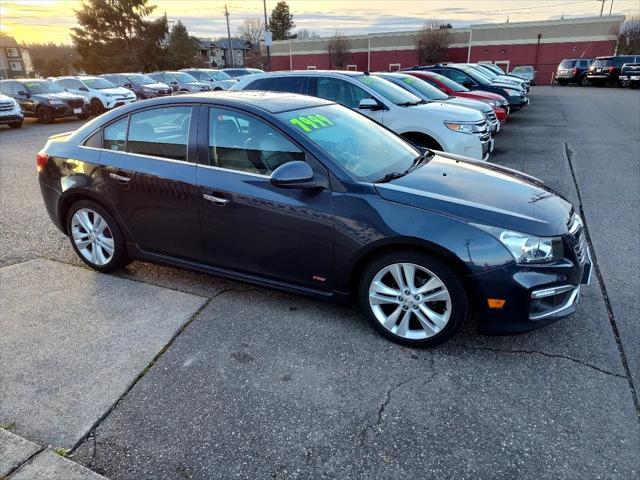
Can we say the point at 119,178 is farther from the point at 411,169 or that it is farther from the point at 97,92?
the point at 97,92

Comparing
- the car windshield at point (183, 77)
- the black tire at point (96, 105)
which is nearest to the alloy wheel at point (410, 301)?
the black tire at point (96, 105)

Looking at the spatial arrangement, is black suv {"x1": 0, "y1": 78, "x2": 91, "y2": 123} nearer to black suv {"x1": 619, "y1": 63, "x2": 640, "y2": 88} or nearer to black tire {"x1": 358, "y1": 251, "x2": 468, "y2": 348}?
black tire {"x1": 358, "y1": 251, "x2": 468, "y2": 348}

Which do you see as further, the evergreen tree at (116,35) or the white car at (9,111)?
the evergreen tree at (116,35)

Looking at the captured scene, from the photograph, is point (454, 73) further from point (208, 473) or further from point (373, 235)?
point (208, 473)

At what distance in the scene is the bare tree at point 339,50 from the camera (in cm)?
5381

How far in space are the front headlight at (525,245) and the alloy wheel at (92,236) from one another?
3.23 meters

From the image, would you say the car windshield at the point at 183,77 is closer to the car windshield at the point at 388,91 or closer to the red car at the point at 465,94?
the red car at the point at 465,94

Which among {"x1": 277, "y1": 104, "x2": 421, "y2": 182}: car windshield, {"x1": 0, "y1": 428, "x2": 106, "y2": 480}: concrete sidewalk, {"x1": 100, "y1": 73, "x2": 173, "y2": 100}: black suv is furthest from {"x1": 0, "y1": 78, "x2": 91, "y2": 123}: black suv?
{"x1": 0, "y1": 428, "x2": 106, "y2": 480}: concrete sidewalk

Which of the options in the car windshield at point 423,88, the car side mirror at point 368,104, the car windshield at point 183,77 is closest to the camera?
the car side mirror at point 368,104

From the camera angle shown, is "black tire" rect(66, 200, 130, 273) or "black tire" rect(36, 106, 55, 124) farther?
"black tire" rect(36, 106, 55, 124)

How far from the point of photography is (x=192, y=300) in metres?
3.85

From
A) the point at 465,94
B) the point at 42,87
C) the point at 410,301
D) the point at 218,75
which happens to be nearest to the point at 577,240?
the point at 410,301

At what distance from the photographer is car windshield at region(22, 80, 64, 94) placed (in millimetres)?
18250

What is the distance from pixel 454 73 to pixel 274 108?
40.3ft
